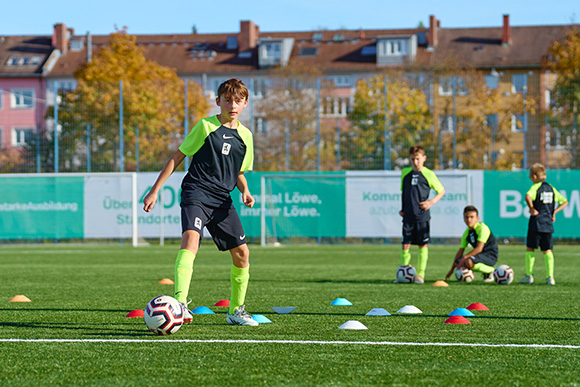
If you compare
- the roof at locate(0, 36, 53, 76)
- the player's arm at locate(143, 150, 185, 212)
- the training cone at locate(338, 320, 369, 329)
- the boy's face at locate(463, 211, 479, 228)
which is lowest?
the training cone at locate(338, 320, 369, 329)

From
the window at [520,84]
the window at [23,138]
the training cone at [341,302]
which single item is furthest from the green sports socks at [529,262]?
the window at [23,138]

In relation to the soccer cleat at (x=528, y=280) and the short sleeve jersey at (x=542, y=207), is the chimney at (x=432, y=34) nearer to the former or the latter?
the short sleeve jersey at (x=542, y=207)

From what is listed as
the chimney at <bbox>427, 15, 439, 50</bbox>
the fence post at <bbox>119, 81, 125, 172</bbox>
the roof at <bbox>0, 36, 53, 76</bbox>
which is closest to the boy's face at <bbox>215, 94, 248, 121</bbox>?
the fence post at <bbox>119, 81, 125, 172</bbox>

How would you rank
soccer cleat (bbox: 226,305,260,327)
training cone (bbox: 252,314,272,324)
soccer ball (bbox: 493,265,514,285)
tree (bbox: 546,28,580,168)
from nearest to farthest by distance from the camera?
soccer cleat (bbox: 226,305,260,327)
training cone (bbox: 252,314,272,324)
soccer ball (bbox: 493,265,514,285)
tree (bbox: 546,28,580,168)

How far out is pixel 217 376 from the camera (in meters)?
4.54

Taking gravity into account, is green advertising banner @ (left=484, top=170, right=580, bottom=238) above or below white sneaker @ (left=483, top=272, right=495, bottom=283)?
above

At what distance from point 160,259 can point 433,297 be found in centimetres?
950

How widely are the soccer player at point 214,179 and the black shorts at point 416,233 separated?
18.2 ft

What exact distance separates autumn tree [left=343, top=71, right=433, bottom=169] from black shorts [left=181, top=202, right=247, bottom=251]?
56.5ft

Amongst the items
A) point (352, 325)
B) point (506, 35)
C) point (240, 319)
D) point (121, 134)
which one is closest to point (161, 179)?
point (240, 319)

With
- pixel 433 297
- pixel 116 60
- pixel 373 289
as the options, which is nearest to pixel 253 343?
pixel 433 297

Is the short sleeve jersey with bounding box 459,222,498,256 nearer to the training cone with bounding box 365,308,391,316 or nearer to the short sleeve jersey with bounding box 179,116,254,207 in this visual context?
the training cone with bounding box 365,308,391,316

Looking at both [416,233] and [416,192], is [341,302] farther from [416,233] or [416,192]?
[416,192]

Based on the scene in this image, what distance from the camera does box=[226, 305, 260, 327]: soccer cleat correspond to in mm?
6801
